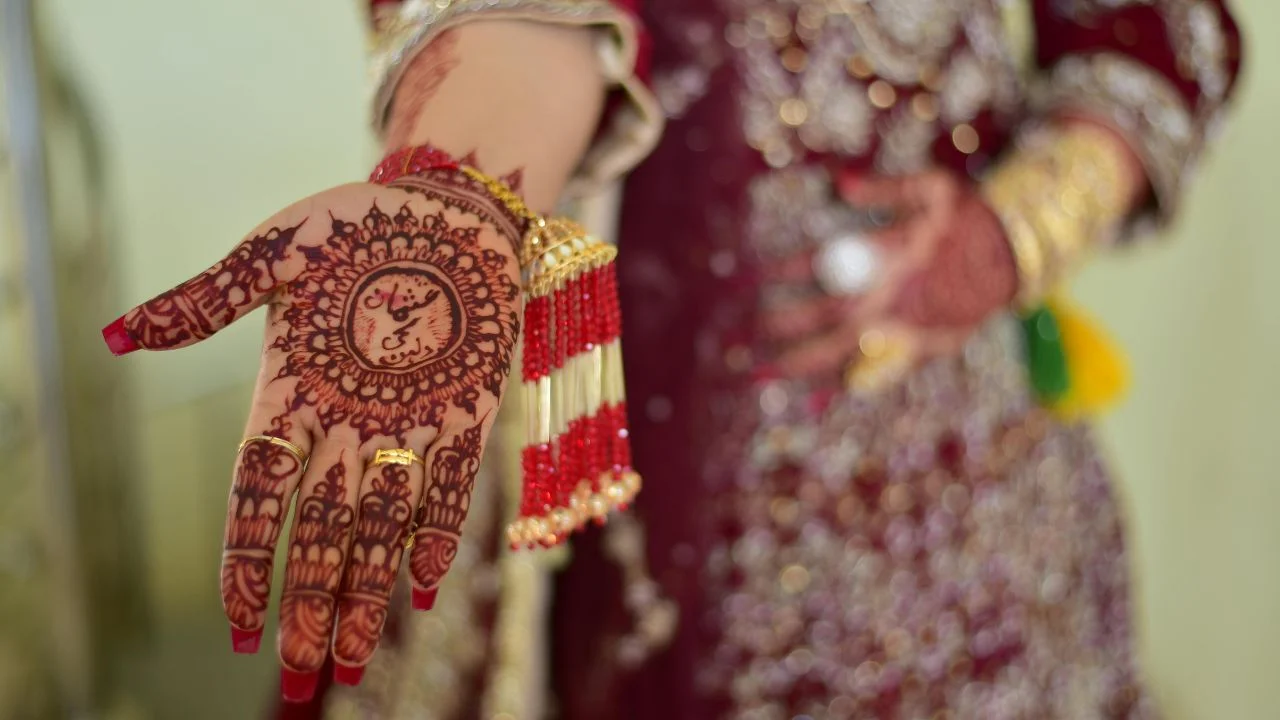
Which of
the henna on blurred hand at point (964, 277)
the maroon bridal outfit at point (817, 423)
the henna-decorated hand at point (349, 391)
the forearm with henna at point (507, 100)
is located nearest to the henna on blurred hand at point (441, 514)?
the henna-decorated hand at point (349, 391)

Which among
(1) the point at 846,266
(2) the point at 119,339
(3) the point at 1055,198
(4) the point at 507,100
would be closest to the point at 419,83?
(4) the point at 507,100

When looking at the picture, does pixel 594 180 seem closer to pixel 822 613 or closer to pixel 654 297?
pixel 654 297

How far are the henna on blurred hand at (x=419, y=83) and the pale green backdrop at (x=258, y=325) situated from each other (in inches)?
1.5

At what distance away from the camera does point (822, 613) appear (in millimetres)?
523

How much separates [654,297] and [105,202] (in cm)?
33

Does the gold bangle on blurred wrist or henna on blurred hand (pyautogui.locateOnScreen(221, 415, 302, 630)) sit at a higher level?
the gold bangle on blurred wrist

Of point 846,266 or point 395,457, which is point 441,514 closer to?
point 395,457

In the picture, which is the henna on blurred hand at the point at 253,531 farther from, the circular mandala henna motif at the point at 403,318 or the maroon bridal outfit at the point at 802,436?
the maroon bridal outfit at the point at 802,436

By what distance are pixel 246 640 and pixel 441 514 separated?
6cm

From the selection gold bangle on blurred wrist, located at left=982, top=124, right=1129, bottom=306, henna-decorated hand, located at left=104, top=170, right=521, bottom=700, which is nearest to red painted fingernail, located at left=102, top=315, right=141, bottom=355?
henna-decorated hand, located at left=104, top=170, right=521, bottom=700

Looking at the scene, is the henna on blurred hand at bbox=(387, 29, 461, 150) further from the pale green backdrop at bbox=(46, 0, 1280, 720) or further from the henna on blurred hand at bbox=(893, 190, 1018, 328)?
the henna on blurred hand at bbox=(893, 190, 1018, 328)

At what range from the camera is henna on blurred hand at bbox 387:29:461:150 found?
0.31 meters

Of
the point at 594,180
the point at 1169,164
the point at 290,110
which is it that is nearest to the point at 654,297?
the point at 594,180

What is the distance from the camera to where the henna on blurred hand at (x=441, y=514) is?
24 cm
